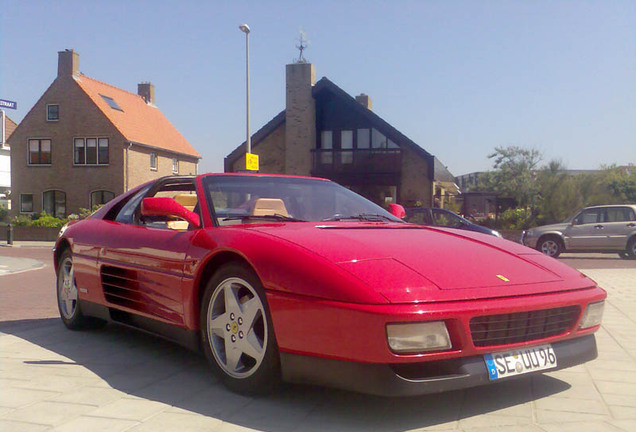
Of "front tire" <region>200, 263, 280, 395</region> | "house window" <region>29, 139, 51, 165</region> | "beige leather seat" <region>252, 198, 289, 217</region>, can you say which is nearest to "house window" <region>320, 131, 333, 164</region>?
"house window" <region>29, 139, 51, 165</region>

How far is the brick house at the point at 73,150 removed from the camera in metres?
36.5

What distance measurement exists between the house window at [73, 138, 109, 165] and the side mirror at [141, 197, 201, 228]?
1355 inches

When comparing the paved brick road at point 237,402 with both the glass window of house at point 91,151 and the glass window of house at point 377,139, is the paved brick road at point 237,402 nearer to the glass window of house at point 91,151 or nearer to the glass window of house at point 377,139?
the glass window of house at point 377,139

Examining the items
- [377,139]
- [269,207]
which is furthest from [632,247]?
[269,207]

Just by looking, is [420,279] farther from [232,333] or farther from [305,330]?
[232,333]

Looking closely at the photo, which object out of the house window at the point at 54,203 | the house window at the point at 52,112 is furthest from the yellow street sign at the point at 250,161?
the house window at the point at 52,112

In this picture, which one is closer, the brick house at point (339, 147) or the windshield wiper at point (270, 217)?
the windshield wiper at point (270, 217)

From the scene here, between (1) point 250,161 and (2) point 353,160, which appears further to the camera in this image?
(2) point 353,160

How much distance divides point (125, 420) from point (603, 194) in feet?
88.3

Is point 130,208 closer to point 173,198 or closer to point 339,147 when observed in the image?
point 173,198

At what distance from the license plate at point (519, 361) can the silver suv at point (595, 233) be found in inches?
654

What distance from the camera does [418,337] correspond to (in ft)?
9.39

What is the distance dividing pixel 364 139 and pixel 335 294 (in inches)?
1176

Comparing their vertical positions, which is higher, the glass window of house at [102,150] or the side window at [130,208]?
the glass window of house at [102,150]
